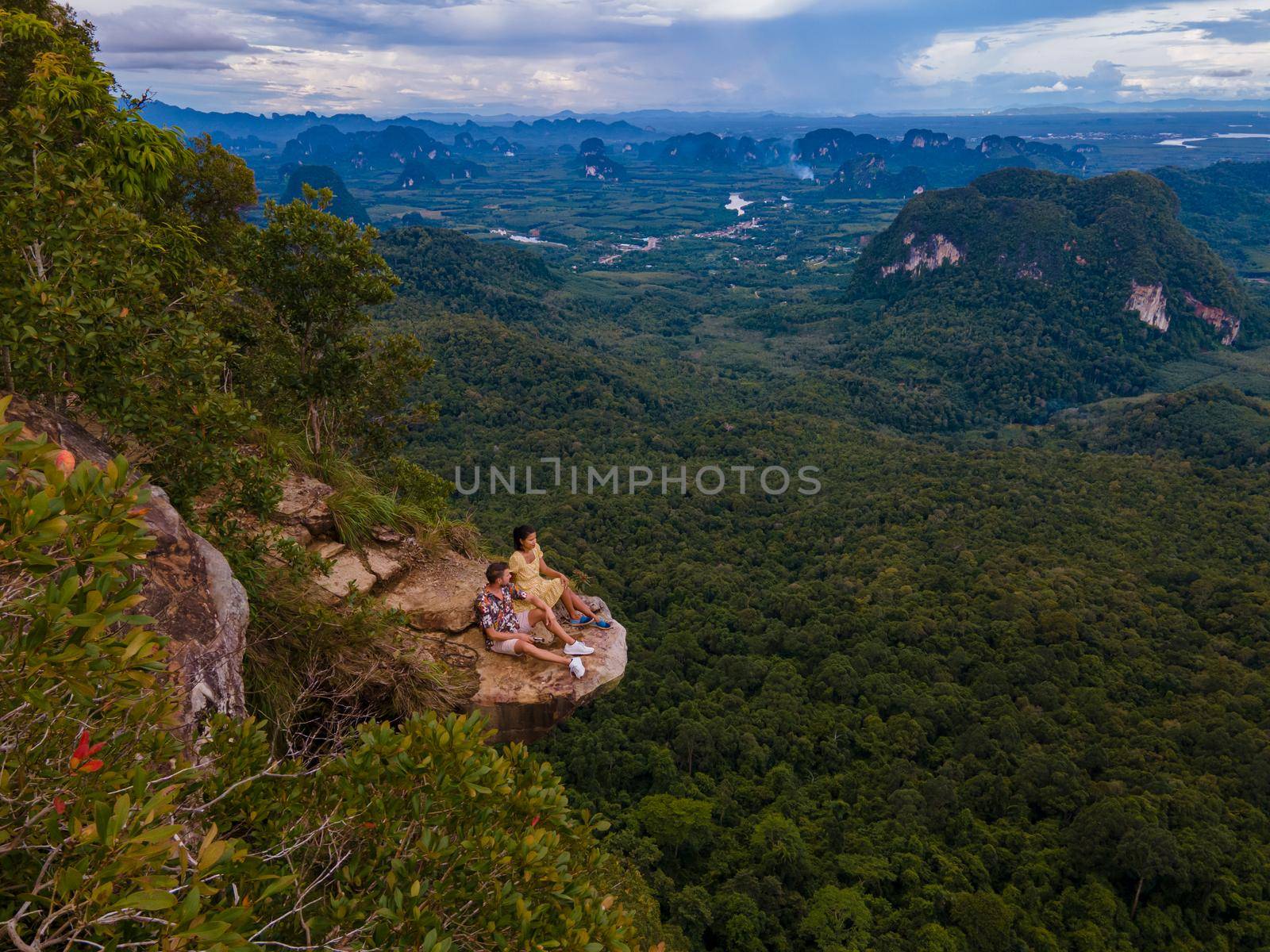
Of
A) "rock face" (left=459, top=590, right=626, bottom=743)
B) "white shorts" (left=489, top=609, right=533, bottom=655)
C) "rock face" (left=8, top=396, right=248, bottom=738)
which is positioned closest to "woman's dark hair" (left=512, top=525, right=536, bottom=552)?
"white shorts" (left=489, top=609, right=533, bottom=655)

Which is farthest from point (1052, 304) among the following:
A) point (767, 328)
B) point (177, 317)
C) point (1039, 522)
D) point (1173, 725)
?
point (177, 317)

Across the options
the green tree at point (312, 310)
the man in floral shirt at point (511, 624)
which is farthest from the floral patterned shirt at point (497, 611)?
the green tree at point (312, 310)

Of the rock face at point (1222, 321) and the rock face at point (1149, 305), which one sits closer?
the rock face at point (1149, 305)

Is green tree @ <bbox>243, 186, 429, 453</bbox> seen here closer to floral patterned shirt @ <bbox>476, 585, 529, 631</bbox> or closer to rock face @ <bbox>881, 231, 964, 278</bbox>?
floral patterned shirt @ <bbox>476, 585, 529, 631</bbox>

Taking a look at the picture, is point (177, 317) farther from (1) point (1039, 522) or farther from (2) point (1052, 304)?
(2) point (1052, 304)

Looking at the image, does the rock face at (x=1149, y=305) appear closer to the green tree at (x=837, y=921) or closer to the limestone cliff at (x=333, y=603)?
the green tree at (x=837, y=921)

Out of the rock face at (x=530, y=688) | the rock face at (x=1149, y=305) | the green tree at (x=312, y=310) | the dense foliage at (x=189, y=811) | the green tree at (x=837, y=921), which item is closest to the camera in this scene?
the dense foliage at (x=189, y=811)

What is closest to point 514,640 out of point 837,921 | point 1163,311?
point 837,921
